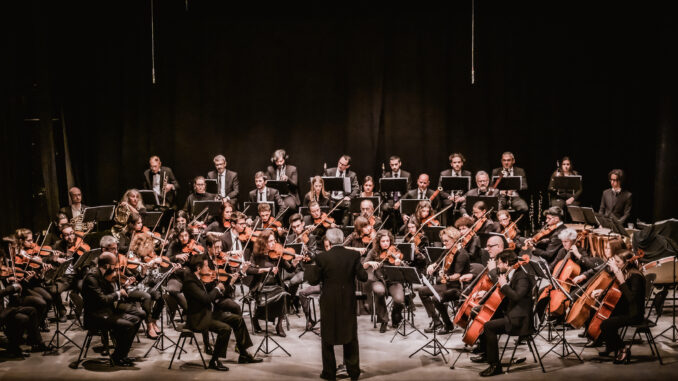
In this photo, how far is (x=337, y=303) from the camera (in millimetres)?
7445

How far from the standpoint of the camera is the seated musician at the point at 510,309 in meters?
7.50

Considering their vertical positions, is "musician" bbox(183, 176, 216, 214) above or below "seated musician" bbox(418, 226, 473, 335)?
above

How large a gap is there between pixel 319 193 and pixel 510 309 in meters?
4.95

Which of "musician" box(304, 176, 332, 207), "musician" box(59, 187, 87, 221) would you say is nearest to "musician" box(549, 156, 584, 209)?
"musician" box(304, 176, 332, 207)

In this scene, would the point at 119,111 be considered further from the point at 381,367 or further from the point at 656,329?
the point at 656,329

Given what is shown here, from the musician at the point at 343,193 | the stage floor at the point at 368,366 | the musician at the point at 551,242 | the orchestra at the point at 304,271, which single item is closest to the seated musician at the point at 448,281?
the orchestra at the point at 304,271

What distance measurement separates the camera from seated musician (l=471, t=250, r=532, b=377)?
24.6 feet

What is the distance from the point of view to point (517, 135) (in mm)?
14070

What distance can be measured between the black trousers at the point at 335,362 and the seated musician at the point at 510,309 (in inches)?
51.1

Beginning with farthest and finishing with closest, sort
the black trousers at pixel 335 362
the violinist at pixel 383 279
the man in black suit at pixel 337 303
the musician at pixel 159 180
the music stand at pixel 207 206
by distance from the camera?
the musician at pixel 159 180, the music stand at pixel 207 206, the violinist at pixel 383 279, the black trousers at pixel 335 362, the man in black suit at pixel 337 303

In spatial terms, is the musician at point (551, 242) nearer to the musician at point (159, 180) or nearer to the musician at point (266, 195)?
the musician at point (266, 195)

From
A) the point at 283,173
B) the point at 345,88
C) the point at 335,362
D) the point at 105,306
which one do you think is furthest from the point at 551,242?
the point at 345,88

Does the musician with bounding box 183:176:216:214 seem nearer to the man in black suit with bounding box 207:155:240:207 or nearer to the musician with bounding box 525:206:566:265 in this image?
the man in black suit with bounding box 207:155:240:207

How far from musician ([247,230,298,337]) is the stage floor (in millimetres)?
381
